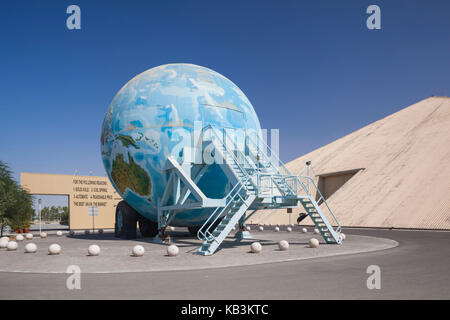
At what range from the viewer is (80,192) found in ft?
141

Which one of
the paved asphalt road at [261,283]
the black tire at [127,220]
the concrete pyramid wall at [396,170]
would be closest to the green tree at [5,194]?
the black tire at [127,220]

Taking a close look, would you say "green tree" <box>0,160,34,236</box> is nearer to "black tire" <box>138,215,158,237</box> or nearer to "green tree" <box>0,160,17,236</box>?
"green tree" <box>0,160,17,236</box>

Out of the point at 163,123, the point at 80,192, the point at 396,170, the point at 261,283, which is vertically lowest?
the point at 80,192

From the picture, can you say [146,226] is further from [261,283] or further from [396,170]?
[396,170]

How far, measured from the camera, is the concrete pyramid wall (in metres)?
32.4

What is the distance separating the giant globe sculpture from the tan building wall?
2278 cm

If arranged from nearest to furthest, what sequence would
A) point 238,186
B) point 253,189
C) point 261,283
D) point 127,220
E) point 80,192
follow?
point 261,283, point 253,189, point 238,186, point 127,220, point 80,192

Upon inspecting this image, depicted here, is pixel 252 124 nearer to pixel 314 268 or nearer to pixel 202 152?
pixel 202 152

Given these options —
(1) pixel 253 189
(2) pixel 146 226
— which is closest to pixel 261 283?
(1) pixel 253 189

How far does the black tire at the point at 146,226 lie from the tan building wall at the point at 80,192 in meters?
20.7

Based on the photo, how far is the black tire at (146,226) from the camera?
75.7 feet

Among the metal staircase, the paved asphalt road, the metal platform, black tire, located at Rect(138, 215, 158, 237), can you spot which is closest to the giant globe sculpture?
the metal platform

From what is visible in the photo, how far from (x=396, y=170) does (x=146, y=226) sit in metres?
28.2
